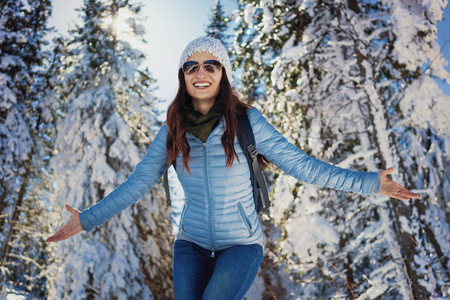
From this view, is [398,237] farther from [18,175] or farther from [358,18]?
[18,175]

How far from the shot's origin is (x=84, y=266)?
10484 millimetres

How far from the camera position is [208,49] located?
2674 millimetres

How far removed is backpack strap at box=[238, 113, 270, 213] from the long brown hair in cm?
6

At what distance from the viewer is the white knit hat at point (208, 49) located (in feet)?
8.79

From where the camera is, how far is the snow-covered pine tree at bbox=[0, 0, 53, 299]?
1163 cm

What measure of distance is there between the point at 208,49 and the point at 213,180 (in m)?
1.07

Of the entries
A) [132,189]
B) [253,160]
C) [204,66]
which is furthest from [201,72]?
[132,189]

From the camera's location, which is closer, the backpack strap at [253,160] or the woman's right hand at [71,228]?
the backpack strap at [253,160]

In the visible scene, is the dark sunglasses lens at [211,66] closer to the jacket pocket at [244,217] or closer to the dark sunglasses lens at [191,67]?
the dark sunglasses lens at [191,67]

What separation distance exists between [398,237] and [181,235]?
203 inches

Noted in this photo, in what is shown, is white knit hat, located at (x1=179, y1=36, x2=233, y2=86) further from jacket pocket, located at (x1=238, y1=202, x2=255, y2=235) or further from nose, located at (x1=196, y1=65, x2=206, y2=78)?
jacket pocket, located at (x1=238, y1=202, x2=255, y2=235)

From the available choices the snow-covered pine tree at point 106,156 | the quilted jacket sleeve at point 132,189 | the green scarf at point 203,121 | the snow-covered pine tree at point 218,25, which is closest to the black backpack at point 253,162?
the green scarf at point 203,121

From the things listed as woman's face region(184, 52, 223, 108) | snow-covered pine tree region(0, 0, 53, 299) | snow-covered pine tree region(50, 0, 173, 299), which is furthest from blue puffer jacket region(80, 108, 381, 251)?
snow-covered pine tree region(0, 0, 53, 299)

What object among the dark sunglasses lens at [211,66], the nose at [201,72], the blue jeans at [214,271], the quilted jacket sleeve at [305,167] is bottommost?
the blue jeans at [214,271]
